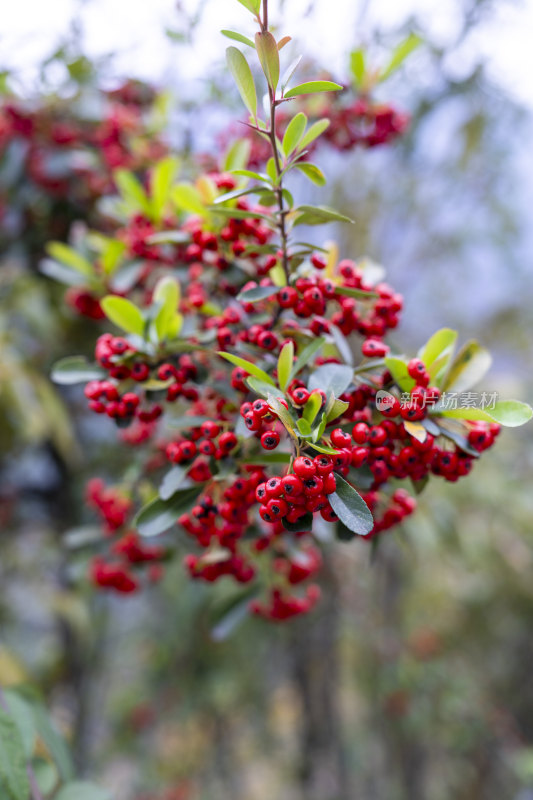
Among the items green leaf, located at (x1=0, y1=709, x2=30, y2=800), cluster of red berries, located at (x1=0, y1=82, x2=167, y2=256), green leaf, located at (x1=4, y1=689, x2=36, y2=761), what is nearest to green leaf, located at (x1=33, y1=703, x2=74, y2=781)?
green leaf, located at (x1=4, y1=689, x2=36, y2=761)

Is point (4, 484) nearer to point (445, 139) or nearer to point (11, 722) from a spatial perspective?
point (11, 722)

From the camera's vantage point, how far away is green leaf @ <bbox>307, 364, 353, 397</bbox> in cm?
63

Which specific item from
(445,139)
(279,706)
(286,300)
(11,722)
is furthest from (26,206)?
(279,706)

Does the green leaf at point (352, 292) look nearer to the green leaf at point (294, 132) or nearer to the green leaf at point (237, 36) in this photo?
the green leaf at point (294, 132)

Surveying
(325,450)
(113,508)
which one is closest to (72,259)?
(113,508)

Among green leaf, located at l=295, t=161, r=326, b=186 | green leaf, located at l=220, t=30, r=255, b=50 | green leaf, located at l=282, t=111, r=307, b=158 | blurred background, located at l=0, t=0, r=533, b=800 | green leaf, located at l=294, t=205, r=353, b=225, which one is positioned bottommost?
blurred background, located at l=0, t=0, r=533, b=800

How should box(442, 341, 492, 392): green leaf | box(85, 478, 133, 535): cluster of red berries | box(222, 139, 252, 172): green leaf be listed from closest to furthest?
1. box(442, 341, 492, 392): green leaf
2. box(222, 139, 252, 172): green leaf
3. box(85, 478, 133, 535): cluster of red berries

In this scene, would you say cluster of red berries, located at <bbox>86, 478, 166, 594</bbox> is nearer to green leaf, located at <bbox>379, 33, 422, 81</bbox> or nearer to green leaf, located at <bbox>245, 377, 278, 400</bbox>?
green leaf, located at <bbox>245, 377, 278, 400</bbox>

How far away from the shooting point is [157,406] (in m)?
0.81

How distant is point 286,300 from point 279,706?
453 cm

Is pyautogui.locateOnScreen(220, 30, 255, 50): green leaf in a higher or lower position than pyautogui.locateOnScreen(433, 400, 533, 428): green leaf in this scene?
higher

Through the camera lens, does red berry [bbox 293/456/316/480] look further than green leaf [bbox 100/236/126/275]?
No

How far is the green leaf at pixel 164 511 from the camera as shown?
719 mm

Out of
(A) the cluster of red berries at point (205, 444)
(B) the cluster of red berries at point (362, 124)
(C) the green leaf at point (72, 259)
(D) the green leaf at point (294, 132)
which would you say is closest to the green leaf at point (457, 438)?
(A) the cluster of red berries at point (205, 444)
